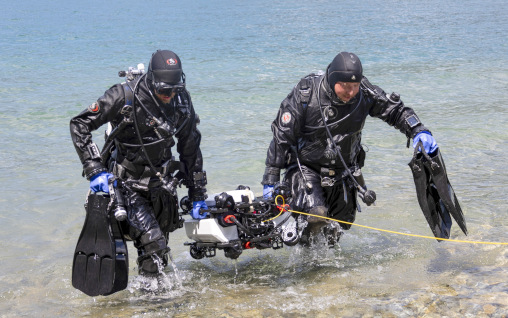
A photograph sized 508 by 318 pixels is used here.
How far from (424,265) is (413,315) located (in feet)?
4.70

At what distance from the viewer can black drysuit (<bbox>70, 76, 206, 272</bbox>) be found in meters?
5.37

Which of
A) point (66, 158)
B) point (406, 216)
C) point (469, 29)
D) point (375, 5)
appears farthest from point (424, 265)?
point (375, 5)

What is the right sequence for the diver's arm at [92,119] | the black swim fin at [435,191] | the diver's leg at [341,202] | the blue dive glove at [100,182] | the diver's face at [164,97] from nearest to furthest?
the blue dive glove at [100,182], the diver's arm at [92,119], the diver's face at [164,97], the black swim fin at [435,191], the diver's leg at [341,202]

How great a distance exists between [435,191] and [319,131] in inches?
44.5

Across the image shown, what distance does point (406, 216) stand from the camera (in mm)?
8328

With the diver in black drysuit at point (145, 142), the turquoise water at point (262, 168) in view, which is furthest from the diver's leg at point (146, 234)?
the turquoise water at point (262, 168)

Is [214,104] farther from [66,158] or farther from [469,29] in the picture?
[469,29]

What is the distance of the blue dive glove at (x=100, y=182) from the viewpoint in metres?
5.21

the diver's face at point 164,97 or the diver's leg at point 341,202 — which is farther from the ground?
the diver's face at point 164,97

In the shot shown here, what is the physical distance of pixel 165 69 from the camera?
537 cm

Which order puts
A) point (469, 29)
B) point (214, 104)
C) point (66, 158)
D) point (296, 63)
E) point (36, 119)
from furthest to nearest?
point (469, 29)
point (296, 63)
point (214, 104)
point (36, 119)
point (66, 158)

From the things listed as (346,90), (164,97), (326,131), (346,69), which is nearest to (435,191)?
(326,131)

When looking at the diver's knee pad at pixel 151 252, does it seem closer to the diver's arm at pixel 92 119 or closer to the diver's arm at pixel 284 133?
the diver's arm at pixel 92 119

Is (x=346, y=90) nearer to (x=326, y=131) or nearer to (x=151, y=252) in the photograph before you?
(x=326, y=131)
